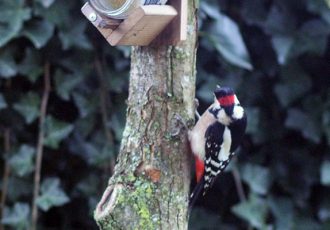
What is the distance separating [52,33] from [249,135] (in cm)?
86

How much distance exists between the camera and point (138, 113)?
6.77ft

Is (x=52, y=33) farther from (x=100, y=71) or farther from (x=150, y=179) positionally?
(x=150, y=179)

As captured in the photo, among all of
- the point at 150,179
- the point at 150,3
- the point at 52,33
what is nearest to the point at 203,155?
the point at 150,179

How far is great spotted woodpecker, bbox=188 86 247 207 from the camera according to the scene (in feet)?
7.69

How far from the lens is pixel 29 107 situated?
277 cm

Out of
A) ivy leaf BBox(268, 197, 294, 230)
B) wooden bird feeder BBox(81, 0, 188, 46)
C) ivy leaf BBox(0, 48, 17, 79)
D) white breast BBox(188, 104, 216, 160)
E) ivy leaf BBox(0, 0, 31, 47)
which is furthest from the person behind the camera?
ivy leaf BBox(268, 197, 294, 230)

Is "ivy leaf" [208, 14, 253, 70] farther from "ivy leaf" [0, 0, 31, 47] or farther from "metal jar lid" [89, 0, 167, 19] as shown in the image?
"metal jar lid" [89, 0, 167, 19]

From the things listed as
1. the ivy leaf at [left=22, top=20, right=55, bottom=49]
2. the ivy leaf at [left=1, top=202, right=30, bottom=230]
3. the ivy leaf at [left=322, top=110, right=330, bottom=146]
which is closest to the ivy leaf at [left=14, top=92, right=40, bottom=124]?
the ivy leaf at [left=22, top=20, right=55, bottom=49]

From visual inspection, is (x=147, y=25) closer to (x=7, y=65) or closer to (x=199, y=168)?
(x=199, y=168)

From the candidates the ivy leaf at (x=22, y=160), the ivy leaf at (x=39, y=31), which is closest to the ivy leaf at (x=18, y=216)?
the ivy leaf at (x=22, y=160)

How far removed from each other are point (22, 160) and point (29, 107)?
0.19 m

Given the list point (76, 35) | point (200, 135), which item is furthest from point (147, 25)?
point (76, 35)

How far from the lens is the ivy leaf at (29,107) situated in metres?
2.76

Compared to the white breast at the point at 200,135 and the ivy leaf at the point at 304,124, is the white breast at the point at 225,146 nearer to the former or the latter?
the white breast at the point at 200,135
